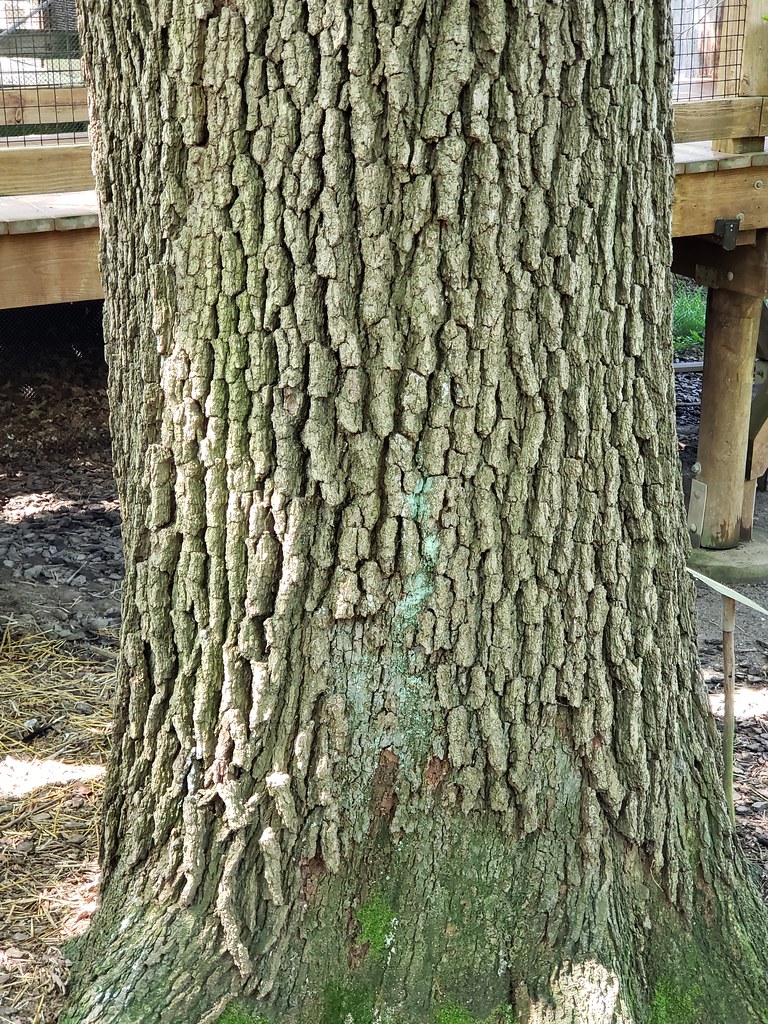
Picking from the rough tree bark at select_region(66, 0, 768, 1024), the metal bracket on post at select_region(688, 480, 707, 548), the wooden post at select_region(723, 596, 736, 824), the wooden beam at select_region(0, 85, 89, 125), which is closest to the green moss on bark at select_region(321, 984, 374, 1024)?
the rough tree bark at select_region(66, 0, 768, 1024)

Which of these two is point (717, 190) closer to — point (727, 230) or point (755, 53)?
point (727, 230)

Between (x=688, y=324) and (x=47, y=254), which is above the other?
(x=47, y=254)

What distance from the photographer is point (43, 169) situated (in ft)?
13.2

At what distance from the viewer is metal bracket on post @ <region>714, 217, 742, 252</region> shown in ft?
17.4

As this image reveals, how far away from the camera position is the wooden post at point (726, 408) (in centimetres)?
577

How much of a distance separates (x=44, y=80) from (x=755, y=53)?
181 inches

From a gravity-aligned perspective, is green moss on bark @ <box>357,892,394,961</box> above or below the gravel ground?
above

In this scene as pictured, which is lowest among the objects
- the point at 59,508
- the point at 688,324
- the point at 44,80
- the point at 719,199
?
the point at 59,508

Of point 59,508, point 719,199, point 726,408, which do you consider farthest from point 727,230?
point 59,508

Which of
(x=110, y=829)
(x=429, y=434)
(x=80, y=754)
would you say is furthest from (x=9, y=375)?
(x=429, y=434)

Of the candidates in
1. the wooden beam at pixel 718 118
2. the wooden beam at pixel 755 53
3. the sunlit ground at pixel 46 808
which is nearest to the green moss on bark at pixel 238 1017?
the sunlit ground at pixel 46 808

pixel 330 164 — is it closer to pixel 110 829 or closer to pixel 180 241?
pixel 180 241

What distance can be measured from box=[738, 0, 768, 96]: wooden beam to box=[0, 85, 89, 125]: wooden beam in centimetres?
351

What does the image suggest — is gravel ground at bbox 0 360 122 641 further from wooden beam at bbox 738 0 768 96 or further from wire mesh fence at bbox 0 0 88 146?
wooden beam at bbox 738 0 768 96
